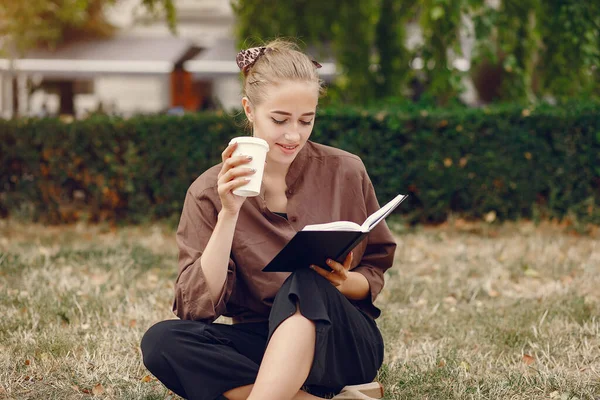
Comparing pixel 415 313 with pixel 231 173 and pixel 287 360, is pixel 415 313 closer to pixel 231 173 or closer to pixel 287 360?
pixel 287 360

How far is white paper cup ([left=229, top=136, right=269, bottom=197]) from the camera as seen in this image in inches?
86.4

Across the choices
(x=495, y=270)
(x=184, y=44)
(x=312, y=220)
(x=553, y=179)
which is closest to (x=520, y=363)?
(x=312, y=220)

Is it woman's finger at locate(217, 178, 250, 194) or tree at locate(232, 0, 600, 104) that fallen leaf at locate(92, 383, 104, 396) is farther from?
tree at locate(232, 0, 600, 104)

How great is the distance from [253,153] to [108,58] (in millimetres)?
14551

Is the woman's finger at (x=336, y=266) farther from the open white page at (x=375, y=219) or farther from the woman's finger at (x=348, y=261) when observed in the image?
the open white page at (x=375, y=219)

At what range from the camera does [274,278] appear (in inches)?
103

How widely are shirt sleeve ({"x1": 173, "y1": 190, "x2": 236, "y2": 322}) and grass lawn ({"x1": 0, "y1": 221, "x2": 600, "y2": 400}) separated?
56 centimetres

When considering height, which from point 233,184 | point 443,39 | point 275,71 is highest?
point 443,39

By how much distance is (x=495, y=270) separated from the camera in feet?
16.1

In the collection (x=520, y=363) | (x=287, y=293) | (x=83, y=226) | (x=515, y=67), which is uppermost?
(x=515, y=67)

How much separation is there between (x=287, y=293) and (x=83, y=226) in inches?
182

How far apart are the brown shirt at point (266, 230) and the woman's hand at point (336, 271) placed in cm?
17

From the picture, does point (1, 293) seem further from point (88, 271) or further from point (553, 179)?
point (553, 179)

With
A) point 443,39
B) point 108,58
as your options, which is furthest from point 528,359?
point 108,58
